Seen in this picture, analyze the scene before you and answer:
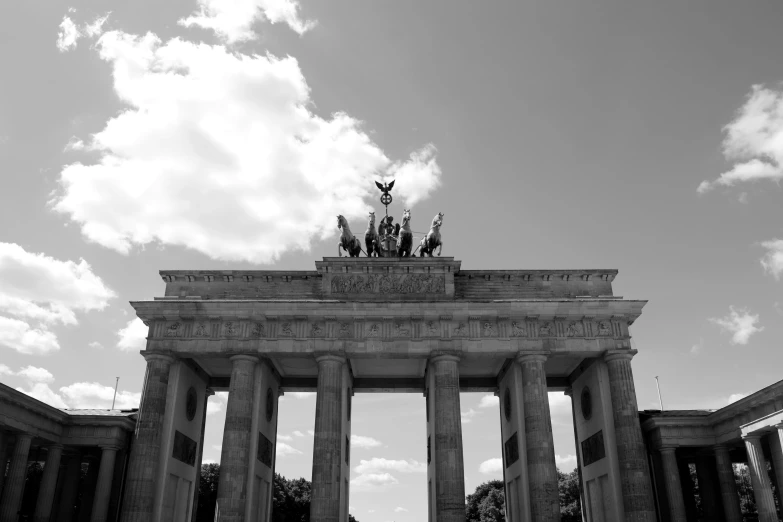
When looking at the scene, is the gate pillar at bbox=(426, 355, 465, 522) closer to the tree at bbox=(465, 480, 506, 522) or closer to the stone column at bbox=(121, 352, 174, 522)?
the stone column at bbox=(121, 352, 174, 522)

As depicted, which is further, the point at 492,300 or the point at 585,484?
the point at 585,484

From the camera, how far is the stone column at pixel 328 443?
32750mm

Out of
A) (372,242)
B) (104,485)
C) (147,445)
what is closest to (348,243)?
(372,242)

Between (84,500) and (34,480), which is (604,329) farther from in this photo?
(34,480)

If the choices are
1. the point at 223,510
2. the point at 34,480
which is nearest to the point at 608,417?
the point at 223,510

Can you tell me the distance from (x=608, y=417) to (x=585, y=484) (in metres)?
6.28

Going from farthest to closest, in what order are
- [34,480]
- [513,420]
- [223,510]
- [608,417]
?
1. [34,480]
2. [513,420]
3. [608,417]
4. [223,510]

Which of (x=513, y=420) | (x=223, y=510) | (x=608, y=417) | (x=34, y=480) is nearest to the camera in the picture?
(x=223, y=510)

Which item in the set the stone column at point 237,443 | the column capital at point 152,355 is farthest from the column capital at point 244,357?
the column capital at point 152,355

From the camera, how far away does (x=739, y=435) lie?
3362 centimetres

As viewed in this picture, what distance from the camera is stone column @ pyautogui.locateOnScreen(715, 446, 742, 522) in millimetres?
34594

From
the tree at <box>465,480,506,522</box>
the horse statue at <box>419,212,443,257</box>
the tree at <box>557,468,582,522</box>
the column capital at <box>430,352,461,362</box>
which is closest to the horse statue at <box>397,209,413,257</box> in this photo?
the horse statue at <box>419,212,443,257</box>

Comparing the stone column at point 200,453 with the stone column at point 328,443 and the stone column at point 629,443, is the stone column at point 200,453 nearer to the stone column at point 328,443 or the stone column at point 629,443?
the stone column at point 328,443

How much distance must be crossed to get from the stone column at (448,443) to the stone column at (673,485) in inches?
487
